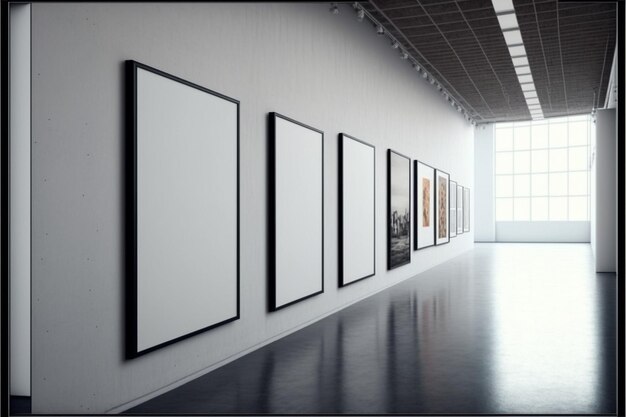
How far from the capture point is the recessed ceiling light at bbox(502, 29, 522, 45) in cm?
1895

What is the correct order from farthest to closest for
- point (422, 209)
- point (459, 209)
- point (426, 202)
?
1. point (459, 209)
2. point (426, 202)
3. point (422, 209)

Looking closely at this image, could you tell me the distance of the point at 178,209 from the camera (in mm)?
8078

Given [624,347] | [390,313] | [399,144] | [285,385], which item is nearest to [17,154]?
[285,385]

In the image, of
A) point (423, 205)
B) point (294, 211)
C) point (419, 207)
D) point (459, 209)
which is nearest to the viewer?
point (294, 211)

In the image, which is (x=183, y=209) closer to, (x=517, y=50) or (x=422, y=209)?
(x=422, y=209)

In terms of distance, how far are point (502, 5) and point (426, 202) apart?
9264 mm

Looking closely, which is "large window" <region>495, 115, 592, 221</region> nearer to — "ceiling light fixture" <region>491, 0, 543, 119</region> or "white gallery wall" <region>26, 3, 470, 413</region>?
"ceiling light fixture" <region>491, 0, 543, 119</region>

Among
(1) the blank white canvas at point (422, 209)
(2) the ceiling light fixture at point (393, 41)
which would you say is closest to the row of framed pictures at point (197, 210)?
(2) the ceiling light fixture at point (393, 41)

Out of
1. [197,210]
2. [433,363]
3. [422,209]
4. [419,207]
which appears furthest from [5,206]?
[422,209]

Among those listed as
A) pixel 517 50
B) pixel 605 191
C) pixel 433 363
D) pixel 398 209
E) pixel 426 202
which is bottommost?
pixel 433 363

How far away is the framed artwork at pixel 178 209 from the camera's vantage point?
7172mm

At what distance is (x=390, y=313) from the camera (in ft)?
46.4

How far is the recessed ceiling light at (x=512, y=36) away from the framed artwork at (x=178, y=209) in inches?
498

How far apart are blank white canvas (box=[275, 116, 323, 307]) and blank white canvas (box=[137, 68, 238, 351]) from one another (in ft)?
5.78
